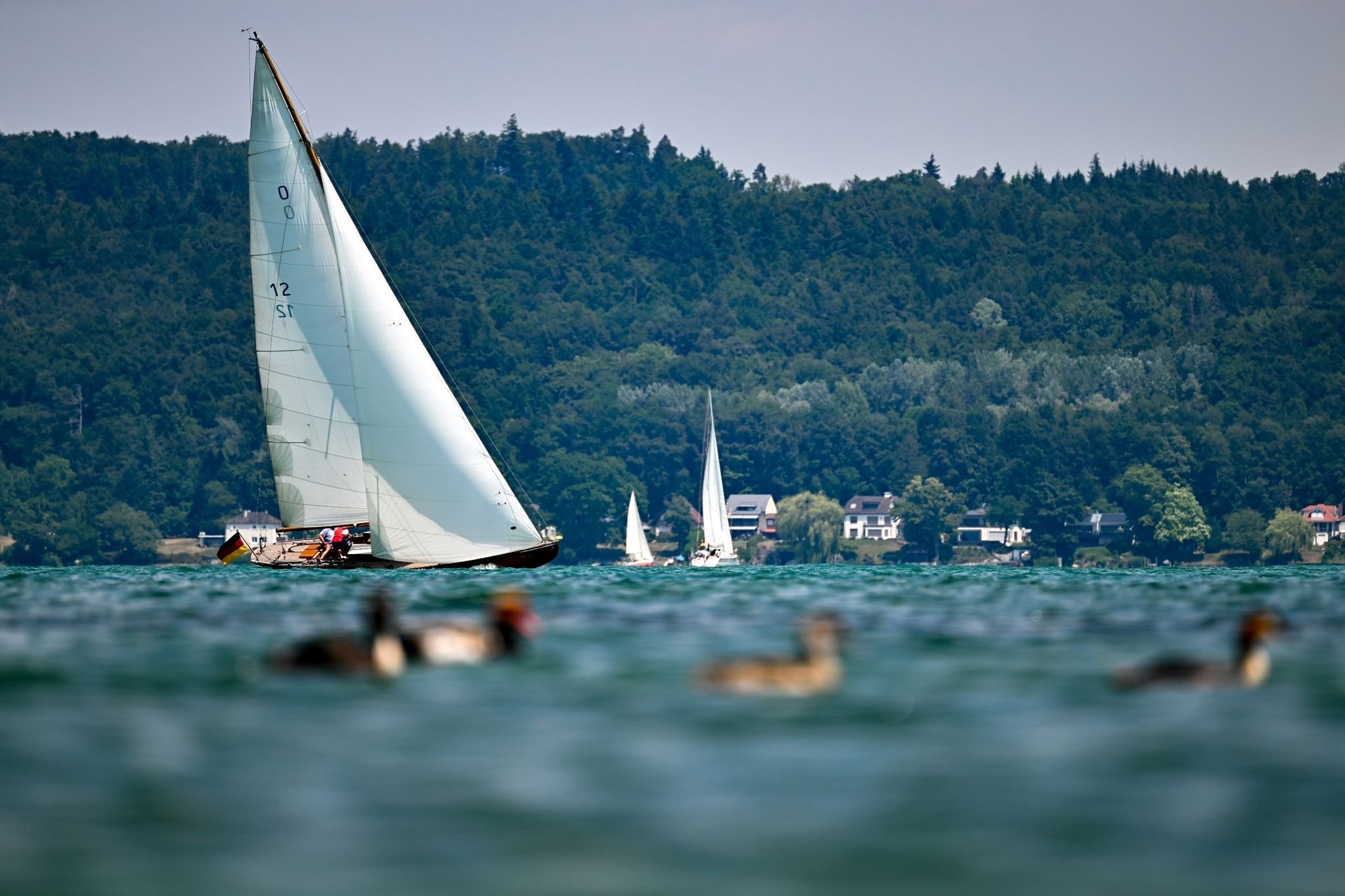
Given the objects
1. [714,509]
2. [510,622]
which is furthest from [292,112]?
[714,509]

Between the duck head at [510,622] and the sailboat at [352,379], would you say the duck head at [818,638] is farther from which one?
the sailboat at [352,379]

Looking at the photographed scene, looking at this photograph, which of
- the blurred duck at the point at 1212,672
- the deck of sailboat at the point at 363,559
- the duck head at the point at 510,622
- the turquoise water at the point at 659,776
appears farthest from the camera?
the deck of sailboat at the point at 363,559

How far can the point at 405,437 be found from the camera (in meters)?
67.9

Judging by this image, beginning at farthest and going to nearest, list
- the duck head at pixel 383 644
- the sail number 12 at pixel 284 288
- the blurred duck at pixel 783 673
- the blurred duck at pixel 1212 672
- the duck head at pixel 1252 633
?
the sail number 12 at pixel 284 288 < the duck head at pixel 383 644 < the duck head at pixel 1252 633 < the blurred duck at pixel 1212 672 < the blurred duck at pixel 783 673

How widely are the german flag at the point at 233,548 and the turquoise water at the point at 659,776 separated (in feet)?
181

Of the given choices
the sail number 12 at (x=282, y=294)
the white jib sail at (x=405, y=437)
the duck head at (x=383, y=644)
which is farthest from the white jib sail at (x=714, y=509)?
the duck head at (x=383, y=644)

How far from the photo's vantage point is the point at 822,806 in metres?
19.0

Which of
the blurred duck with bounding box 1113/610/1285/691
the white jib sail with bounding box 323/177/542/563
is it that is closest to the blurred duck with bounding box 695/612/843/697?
the blurred duck with bounding box 1113/610/1285/691

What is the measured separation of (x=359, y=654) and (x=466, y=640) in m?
2.32

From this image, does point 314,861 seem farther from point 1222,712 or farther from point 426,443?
point 426,443

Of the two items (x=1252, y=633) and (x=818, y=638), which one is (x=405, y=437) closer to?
(x=818, y=638)

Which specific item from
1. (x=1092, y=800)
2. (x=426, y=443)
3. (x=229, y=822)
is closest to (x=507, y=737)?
(x=229, y=822)

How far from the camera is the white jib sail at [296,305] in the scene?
6875cm

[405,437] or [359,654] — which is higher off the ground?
[405,437]
